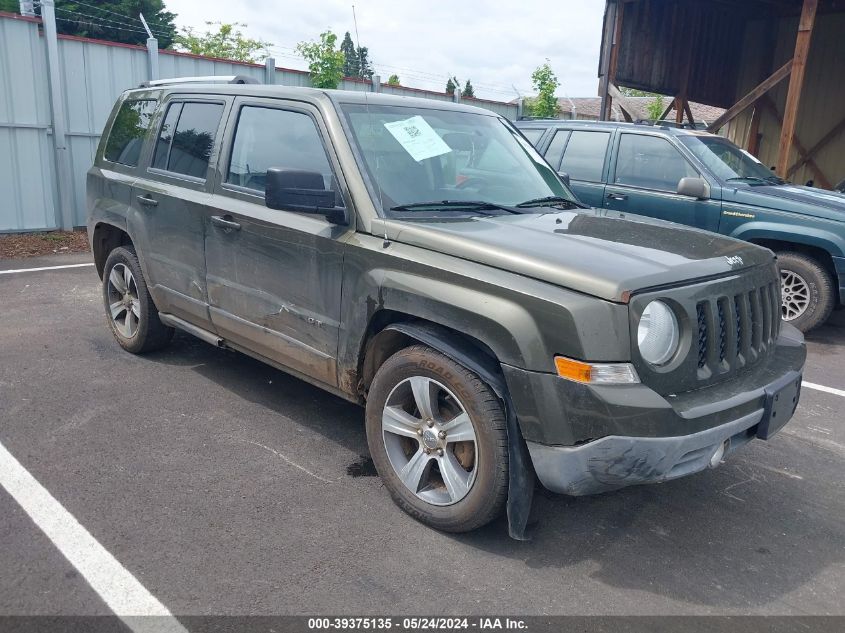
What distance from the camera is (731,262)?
3.24 metres

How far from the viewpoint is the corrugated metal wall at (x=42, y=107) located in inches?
394

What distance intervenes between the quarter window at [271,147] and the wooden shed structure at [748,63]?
895 centimetres

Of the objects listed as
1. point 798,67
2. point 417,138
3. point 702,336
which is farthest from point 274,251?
point 798,67

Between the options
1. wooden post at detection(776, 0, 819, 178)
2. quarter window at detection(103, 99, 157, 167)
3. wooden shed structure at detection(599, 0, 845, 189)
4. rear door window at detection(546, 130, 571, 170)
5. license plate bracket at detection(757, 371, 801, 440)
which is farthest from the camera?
wooden shed structure at detection(599, 0, 845, 189)

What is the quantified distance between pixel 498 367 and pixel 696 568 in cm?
122

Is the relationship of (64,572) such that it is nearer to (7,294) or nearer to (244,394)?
(244,394)

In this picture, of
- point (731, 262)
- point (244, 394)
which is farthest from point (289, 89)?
point (731, 262)

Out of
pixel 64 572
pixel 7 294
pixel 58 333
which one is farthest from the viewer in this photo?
pixel 7 294

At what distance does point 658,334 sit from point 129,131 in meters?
4.22

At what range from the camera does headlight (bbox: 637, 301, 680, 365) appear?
283 centimetres

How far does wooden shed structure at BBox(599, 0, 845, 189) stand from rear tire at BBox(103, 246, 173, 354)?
886cm

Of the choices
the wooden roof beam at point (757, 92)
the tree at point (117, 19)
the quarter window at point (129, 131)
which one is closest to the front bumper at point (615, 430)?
the quarter window at point (129, 131)

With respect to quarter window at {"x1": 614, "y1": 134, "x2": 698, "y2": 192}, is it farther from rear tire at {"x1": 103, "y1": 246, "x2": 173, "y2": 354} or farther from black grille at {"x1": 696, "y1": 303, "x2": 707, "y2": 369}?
rear tire at {"x1": 103, "y1": 246, "x2": 173, "y2": 354}

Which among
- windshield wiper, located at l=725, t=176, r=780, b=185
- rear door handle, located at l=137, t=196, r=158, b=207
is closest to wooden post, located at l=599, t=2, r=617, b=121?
windshield wiper, located at l=725, t=176, r=780, b=185
